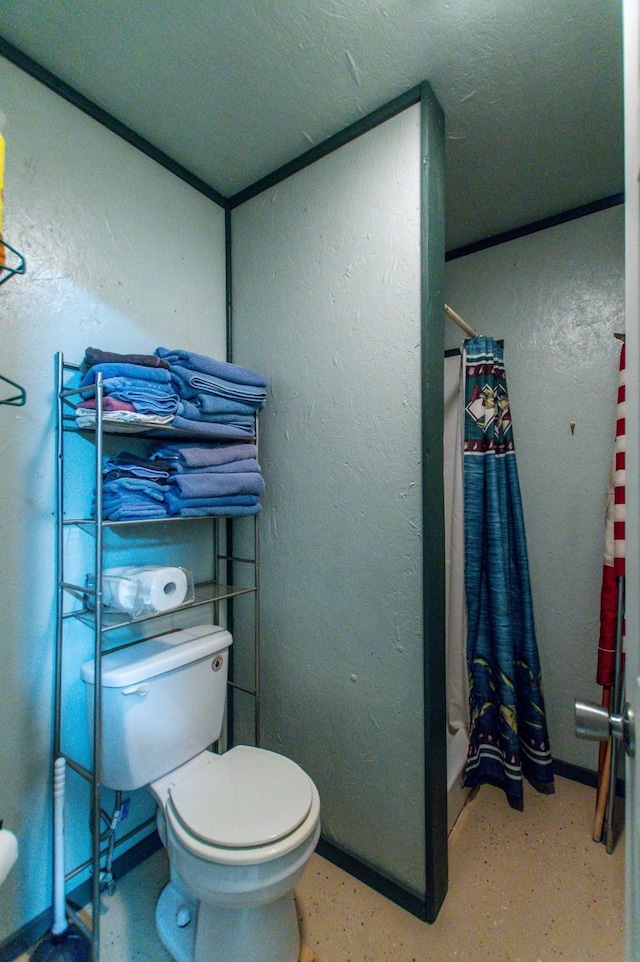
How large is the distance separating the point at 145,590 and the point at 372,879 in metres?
1.13

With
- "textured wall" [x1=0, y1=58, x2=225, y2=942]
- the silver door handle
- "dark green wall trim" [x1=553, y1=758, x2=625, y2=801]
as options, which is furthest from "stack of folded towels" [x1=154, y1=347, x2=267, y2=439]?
"dark green wall trim" [x1=553, y1=758, x2=625, y2=801]

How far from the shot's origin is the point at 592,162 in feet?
4.98

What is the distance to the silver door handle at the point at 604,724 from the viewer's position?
583 millimetres

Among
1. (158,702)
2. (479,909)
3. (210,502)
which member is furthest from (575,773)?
(210,502)

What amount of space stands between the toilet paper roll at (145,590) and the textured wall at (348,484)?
17.3 inches

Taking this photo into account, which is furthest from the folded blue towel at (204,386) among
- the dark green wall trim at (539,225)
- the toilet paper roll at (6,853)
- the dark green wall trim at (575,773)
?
the dark green wall trim at (575,773)

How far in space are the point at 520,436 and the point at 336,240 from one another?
3.74 ft

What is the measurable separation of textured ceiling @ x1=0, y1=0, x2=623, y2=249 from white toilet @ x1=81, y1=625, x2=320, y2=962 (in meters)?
1.65

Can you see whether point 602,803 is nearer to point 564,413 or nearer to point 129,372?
point 564,413

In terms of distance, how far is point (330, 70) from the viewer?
1199mm

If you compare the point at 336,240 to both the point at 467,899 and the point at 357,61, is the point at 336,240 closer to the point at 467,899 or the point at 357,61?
the point at 357,61

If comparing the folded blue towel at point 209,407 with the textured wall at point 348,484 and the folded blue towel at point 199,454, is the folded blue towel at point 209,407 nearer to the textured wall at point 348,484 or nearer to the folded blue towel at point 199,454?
the folded blue towel at point 199,454

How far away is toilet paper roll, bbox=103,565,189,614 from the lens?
1.16 meters

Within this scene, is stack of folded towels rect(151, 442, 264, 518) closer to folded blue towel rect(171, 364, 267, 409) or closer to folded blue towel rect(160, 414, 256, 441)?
folded blue towel rect(160, 414, 256, 441)
